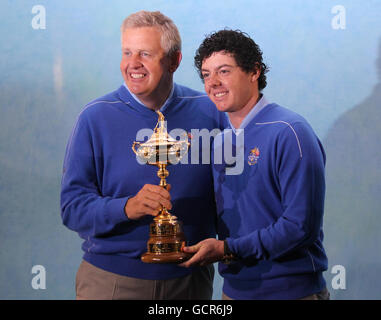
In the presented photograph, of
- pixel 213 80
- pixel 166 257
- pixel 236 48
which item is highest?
pixel 236 48

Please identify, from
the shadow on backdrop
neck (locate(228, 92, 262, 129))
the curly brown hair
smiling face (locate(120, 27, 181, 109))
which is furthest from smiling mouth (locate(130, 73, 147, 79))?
the shadow on backdrop

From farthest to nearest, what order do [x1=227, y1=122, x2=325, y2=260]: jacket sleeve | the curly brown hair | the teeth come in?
the teeth < the curly brown hair < [x1=227, y1=122, x2=325, y2=260]: jacket sleeve

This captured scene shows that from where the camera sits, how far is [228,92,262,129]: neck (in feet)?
6.34

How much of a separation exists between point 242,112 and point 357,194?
1.35 m

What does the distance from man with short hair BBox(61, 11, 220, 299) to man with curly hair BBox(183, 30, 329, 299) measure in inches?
4.7

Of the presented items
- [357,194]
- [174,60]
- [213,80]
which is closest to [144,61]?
[174,60]

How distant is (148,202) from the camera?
1786 millimetres

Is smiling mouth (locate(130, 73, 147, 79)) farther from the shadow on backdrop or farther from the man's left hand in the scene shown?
the shadow on backdrop

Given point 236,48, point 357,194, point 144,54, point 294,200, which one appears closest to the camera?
point 294,200

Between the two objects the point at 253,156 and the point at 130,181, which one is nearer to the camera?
the point at 253,156

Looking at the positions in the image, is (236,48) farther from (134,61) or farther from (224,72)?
(134,61)

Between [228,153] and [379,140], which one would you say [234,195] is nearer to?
[228,153]

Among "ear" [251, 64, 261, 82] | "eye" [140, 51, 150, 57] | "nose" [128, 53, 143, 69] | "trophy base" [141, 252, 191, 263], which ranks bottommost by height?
"trophy base" [141, 252, 191, 263]
